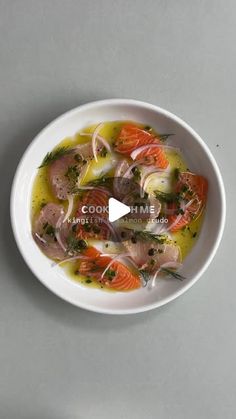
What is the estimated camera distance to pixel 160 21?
1.65 m

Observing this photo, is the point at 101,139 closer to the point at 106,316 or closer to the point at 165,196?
the point at 165,196

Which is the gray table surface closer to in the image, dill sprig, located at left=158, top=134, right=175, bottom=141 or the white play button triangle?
dill sprig, located at left=158, top=134, right=175, bottom=141

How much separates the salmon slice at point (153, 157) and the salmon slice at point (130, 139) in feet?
0.09

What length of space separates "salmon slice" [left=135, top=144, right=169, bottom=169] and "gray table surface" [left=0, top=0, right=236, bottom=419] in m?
0.16

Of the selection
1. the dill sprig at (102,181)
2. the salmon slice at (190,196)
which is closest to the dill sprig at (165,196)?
the salmon slice at (190,196)

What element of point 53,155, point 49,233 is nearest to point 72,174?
point 53,155

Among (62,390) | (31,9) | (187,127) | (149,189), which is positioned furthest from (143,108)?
(62,390)

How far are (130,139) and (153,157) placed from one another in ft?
0.29

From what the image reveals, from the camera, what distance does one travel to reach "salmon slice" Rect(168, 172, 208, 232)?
1.56 m

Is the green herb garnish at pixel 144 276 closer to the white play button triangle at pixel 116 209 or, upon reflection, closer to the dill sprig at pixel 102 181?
the white play button triangle at pixel 116 209

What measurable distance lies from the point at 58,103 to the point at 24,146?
17cm

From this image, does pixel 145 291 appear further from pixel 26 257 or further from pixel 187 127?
pixel 187 127

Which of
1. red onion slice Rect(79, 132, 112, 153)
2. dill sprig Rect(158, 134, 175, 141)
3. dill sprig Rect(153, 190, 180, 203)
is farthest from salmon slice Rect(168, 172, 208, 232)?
red onion slice Rect(79, 132, 112, 153)

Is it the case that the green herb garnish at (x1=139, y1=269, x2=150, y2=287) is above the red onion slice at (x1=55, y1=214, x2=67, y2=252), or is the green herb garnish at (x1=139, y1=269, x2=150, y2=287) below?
below
